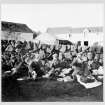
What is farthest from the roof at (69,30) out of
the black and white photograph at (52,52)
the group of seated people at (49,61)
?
the group of seated people at (49,61)

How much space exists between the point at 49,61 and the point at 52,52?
3.0 inches

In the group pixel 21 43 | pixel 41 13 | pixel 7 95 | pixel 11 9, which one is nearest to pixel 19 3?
pixel 11 9

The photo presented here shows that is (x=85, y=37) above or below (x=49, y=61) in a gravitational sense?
above

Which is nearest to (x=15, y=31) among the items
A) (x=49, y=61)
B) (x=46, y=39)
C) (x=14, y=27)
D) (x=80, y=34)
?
(x=14, y=27)

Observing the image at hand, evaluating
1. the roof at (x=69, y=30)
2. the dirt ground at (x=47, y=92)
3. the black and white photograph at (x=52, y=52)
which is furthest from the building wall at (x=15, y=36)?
the dirt ground at (x=47, y=92)

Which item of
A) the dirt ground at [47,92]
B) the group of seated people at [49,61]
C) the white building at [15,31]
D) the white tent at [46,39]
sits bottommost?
the dirt ground at [47,92]

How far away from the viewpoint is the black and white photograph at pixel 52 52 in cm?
185

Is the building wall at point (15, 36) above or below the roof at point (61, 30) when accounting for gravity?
below

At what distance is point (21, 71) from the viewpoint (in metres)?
1.86

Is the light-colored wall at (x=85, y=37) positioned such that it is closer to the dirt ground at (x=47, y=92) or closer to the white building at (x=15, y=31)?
the white building at (x=15, y=31)

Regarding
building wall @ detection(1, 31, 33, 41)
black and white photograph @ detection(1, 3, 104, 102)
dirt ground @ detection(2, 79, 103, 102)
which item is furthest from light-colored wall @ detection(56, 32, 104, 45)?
dirt ground @ detection(2, 79, 103, 102)

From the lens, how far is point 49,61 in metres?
1.87

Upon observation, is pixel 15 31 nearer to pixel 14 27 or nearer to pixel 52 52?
pixel 14 27

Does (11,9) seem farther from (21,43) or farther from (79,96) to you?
(79,96)
